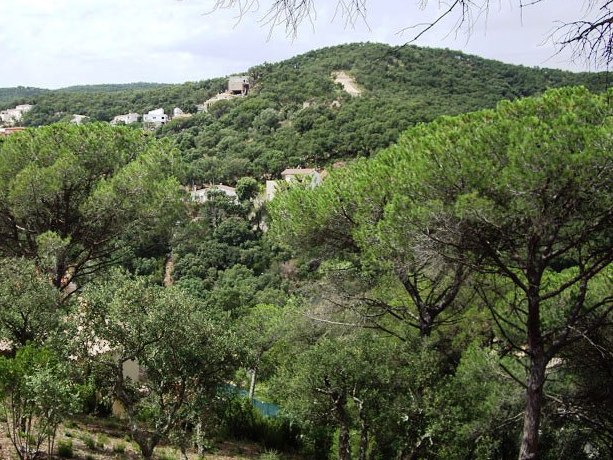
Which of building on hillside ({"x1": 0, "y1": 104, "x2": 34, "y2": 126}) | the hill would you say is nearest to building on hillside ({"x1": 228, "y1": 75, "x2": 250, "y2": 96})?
the hill

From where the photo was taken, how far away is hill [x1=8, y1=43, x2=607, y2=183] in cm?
5556

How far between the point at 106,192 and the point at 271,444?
577 centimetres

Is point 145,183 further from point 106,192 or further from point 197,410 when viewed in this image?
point 197,410

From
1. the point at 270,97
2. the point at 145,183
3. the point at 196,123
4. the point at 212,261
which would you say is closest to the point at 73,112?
the point at 196,123

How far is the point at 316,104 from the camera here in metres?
67.1

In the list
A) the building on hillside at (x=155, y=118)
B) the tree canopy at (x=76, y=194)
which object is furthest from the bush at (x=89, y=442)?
the building on hillside at (x=155, y=118)

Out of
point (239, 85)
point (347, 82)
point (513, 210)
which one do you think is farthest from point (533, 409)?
point (239, 85)

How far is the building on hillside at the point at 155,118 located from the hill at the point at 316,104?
5533 mm

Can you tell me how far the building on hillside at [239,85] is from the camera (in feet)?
280

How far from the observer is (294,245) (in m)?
9.47

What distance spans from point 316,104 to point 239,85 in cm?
2533

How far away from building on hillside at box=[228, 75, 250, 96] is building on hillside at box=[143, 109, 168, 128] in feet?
35.5

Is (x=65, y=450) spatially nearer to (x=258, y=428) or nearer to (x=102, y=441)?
(x=102, y=441)

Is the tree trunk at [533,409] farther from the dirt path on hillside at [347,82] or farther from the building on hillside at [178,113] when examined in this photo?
the building on hillside at [178,113]
